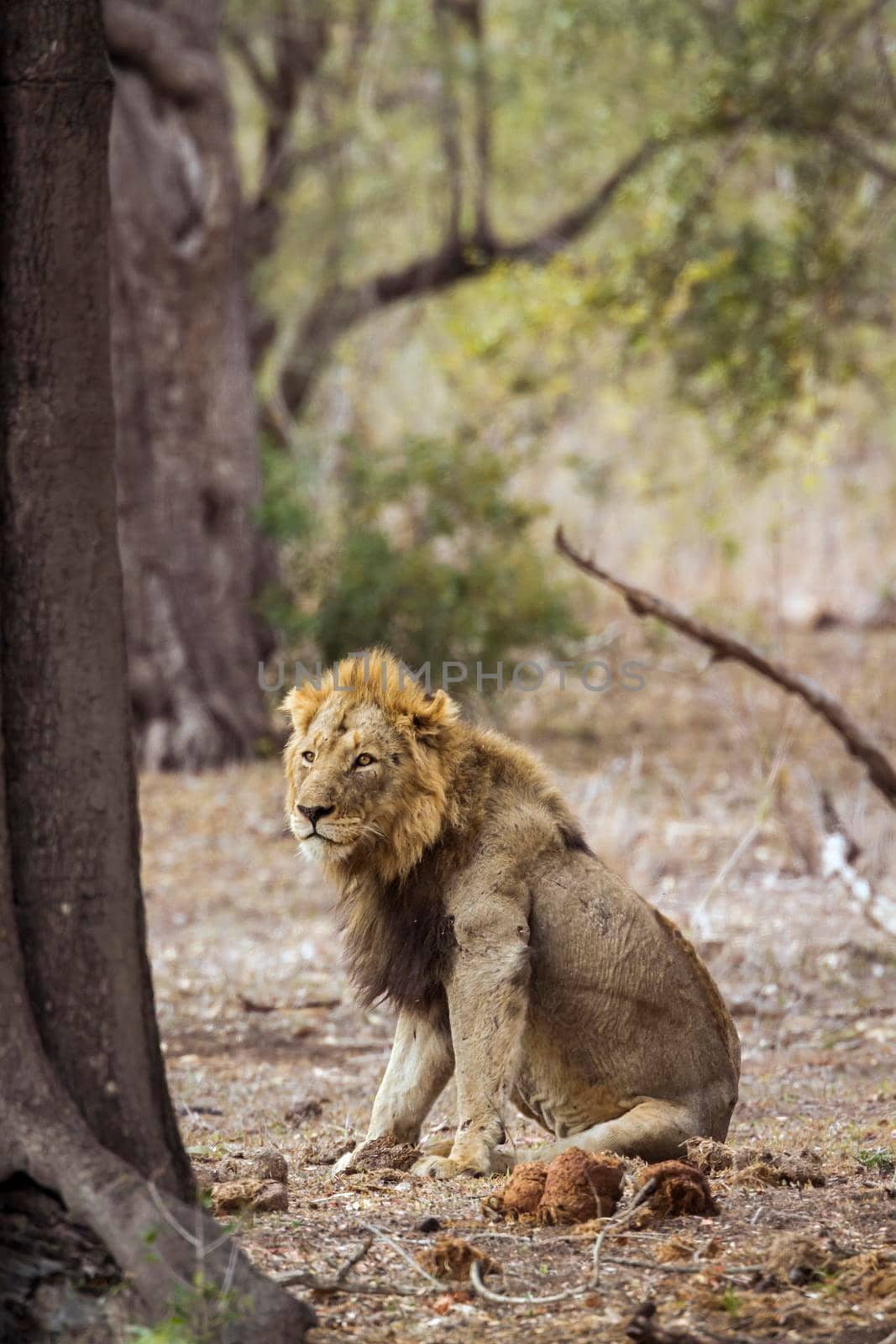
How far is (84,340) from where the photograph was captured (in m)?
3.41

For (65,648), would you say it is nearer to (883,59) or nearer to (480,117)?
(883,59)

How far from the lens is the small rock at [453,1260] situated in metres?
3.45

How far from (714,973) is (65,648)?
17.7 ft

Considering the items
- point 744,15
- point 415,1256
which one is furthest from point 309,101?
point 415,1256

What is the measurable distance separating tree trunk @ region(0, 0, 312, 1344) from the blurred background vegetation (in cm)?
925

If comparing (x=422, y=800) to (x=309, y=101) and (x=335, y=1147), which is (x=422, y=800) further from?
(x=309, y=101)

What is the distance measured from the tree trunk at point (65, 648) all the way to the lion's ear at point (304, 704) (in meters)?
1.66

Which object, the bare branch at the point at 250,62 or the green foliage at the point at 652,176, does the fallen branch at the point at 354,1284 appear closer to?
the green foliage at the point at 652,176

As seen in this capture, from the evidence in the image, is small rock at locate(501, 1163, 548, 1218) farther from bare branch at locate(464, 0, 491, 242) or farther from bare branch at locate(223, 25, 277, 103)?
bare branch at locate(223, 25, 277, 103)

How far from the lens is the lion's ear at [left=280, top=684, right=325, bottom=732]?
5.11 m

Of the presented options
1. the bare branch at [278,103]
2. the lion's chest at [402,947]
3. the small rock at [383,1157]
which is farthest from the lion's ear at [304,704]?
the bare branch at [278,103]

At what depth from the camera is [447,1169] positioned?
4.44 meters

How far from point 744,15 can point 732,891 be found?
7.69m

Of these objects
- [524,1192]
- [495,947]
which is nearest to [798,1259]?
[524,1192]
